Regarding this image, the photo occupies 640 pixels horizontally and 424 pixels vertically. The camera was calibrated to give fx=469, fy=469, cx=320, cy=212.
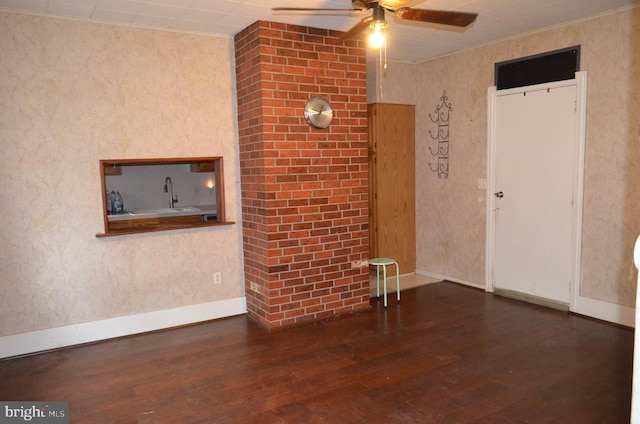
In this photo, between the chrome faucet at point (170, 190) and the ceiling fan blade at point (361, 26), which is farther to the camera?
the chrome faucet at point (170, 190)

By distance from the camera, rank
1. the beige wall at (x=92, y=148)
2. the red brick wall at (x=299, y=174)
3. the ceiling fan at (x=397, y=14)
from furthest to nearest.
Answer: the red brick wall at (x=299, y=174) < the beige wall at (x=92, y=148) < the ceiling fan at (x=397, y=14)

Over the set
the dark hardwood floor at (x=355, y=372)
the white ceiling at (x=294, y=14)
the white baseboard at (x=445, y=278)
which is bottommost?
the dark hardwood floor at (x=355, y=372)

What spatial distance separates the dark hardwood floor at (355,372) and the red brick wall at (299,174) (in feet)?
1.04

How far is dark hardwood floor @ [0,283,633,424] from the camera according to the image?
262 centimetres

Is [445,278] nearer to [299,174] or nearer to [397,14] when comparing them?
[299,174]

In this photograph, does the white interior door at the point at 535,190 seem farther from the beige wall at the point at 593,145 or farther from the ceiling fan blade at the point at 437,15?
the ceiling fan blade at the point at 437,15

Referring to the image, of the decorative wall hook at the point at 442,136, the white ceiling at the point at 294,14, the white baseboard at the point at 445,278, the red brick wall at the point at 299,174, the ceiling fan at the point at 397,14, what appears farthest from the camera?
the decorative wall hook at the point at 442,136

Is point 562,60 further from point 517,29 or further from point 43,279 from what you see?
point 43,279

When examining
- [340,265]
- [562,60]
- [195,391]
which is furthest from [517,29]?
[195,391]

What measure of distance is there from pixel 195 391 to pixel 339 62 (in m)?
2.85

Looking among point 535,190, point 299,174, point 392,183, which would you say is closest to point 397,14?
point 299,174

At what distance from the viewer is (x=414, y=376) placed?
302 centimetres

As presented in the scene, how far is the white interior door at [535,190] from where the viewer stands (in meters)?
4.08

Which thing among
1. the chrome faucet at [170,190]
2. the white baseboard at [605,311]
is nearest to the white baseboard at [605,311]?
the white baseboard at [605,311]
